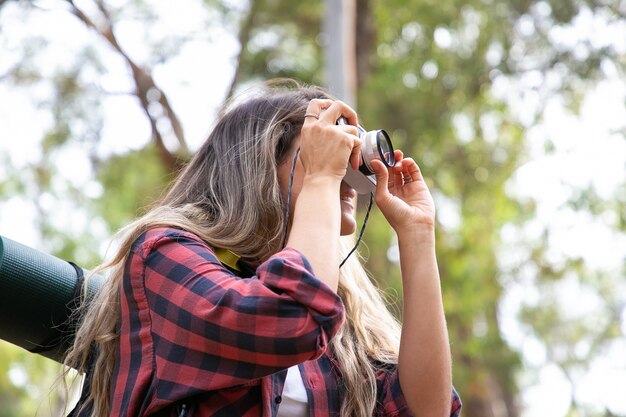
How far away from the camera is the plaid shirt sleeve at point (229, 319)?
5.01ft

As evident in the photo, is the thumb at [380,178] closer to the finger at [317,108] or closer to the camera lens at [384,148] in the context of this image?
the camera lens at [384,148]

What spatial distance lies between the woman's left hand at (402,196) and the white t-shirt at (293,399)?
1.25ft

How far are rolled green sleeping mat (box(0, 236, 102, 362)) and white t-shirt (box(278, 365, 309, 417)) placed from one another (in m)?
0.47

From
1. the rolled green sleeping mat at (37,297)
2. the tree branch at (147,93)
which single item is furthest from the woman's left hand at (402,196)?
the tree branch at (147,93)

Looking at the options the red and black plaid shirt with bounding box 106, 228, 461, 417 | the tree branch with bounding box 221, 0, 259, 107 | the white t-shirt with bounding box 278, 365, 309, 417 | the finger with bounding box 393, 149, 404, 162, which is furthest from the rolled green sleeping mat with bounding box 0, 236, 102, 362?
the tree branch with bounding box 221, 0, 259, 107

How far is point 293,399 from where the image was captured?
5.91ft

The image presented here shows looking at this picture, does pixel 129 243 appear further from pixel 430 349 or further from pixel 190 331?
pixel 430 349

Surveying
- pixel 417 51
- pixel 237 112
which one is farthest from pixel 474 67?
pixel 237 112

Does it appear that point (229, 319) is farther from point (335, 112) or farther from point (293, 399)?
point (335, 112)

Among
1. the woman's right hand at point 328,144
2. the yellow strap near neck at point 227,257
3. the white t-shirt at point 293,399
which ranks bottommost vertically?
the white t-shirt at point 293,399

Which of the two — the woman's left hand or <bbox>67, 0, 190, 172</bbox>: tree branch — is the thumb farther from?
<bbox>67, 0, 190, 172</bbox>: tree branch

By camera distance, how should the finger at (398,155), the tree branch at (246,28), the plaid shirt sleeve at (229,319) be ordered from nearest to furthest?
the plaid shirt sleeve at (229,319) < the finger at (398,155) < the tree branch at (246,28)

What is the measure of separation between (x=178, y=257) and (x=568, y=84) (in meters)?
8.87

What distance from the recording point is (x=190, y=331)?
1.59 metres
